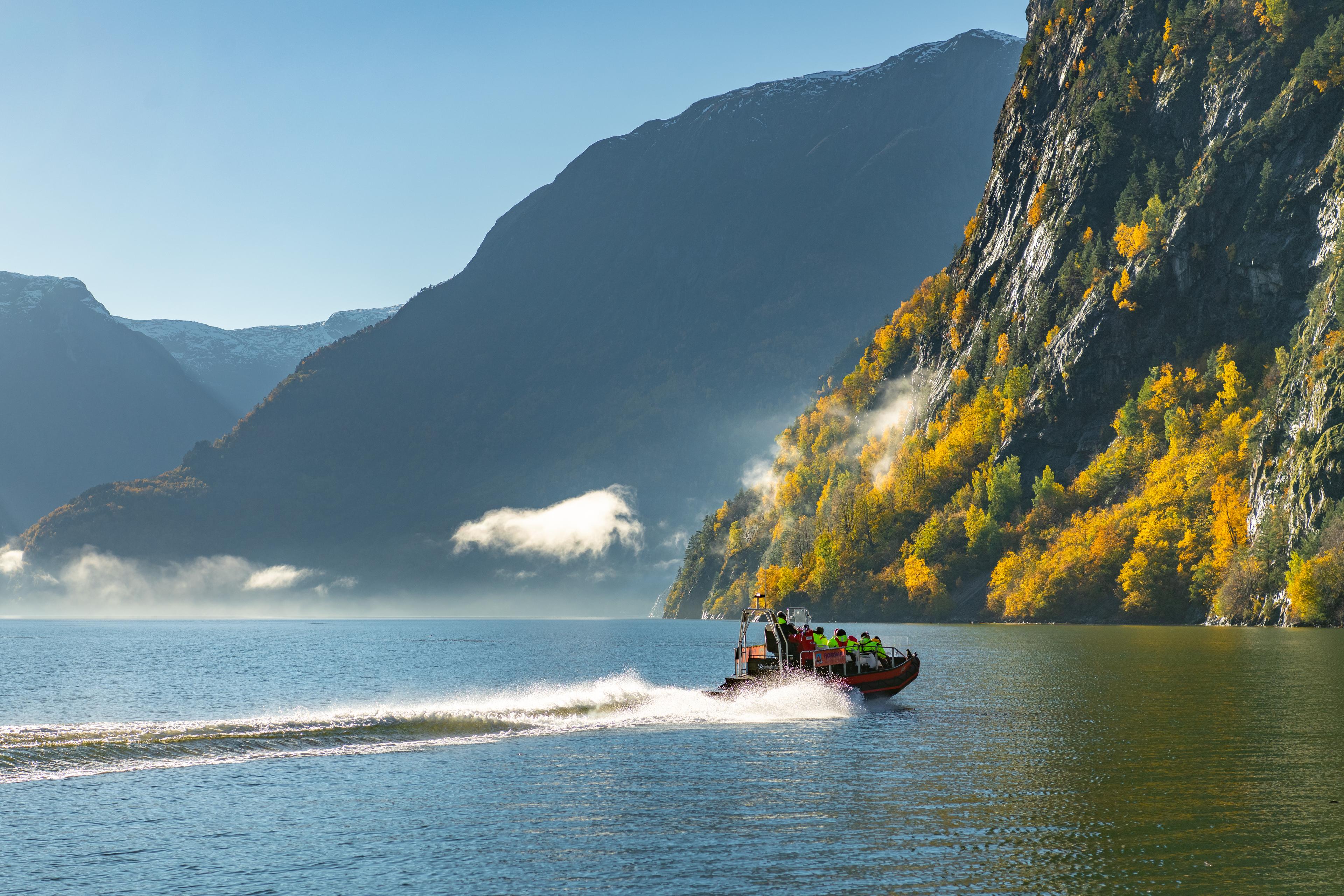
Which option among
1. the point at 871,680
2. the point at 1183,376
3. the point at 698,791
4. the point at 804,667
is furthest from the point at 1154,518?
the point at 698,791

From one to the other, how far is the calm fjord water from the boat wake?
21 cm

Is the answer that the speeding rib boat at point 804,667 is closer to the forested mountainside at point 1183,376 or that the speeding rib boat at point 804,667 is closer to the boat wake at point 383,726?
the boat wake at point 383,726

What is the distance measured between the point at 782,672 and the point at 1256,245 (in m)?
140

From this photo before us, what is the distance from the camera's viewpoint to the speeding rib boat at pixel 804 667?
5591cm

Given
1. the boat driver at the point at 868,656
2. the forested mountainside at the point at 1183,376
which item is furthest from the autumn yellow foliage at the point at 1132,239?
the boat driver at the point at 868,656

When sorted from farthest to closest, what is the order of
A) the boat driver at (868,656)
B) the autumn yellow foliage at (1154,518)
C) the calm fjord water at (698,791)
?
the autumn yellow foliage at (1154,518)
the boat driver at (868,656)
the calm fjord water at (698,791)

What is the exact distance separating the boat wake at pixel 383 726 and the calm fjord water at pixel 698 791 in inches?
8.1

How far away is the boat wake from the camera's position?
39.2 m

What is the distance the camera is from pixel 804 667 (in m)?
56.2

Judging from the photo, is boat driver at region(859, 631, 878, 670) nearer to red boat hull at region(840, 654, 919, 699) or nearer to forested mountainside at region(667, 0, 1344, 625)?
red boat hull at region(840, 654, 919, 699)

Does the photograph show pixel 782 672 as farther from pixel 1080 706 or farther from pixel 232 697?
pixel 232 697

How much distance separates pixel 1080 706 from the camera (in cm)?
5331

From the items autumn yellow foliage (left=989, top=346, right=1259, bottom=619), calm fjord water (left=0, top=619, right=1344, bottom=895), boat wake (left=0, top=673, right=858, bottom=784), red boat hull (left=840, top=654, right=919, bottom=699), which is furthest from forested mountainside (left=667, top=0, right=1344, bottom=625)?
boat wake (left=0, top=673, right=858, bottom=784)

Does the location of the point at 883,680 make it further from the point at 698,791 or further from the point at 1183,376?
the point at 1183,376
